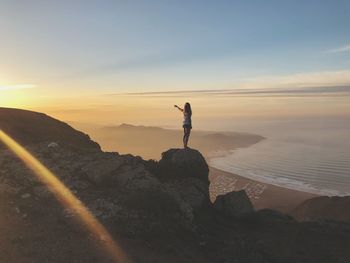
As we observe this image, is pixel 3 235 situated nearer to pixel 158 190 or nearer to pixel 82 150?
pixel 158 190

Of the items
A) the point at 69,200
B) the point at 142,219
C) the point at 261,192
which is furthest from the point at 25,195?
the point at 261,192

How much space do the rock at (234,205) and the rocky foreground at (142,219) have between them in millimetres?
53

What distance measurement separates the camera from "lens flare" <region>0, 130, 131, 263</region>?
14484 mm

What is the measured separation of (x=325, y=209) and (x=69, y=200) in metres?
38.0

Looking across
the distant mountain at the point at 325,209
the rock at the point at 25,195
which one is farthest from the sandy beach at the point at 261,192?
the rock at the point at 25,195

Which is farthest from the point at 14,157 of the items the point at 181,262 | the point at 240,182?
the point at 240,182

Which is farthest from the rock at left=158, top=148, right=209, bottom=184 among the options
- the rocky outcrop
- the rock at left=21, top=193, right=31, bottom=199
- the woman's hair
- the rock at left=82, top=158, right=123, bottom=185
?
the rock at left=21, top=193, right=31, bottom=199

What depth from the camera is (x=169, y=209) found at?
17359mm

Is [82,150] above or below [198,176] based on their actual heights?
above

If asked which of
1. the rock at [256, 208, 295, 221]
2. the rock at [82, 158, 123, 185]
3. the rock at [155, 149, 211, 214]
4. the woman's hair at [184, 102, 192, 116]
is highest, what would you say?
the woman's hair at [184, 102, 192, 116]

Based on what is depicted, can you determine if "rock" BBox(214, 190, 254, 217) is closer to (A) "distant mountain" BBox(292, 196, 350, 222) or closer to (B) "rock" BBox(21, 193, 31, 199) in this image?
(B) "rock" BBox(21, 193, 31, 199)

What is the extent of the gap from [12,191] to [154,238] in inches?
248

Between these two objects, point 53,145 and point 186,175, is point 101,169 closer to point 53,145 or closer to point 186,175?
point 53,145

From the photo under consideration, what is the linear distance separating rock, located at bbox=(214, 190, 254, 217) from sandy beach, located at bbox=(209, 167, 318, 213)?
112ft
